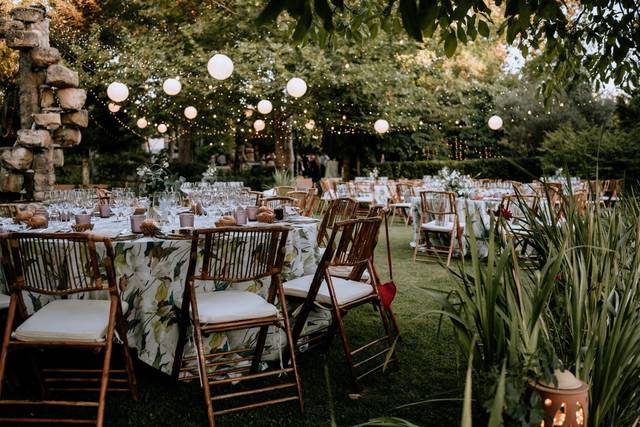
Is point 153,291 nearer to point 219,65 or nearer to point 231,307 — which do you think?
point 231,307

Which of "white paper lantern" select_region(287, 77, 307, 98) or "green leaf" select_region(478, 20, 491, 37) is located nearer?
"green leaf" select_region(478, 20, 491, 37)

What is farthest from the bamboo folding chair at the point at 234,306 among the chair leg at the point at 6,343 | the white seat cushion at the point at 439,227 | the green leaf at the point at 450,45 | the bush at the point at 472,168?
the bush at the point at 472,168

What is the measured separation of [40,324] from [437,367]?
7.26 ft

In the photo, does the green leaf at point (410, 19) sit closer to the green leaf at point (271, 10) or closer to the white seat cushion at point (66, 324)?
the green leaf at point (271, 10)

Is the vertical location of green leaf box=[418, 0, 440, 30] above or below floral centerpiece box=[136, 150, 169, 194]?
above

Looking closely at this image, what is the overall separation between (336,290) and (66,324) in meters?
1.47

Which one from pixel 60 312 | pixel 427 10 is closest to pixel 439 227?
pixel 60 312

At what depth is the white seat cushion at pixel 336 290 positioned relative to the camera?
10.2 feet

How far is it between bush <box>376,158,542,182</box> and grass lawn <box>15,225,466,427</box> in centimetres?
1206

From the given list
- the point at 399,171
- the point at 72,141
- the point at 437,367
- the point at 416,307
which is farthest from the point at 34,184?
the point at 399,171

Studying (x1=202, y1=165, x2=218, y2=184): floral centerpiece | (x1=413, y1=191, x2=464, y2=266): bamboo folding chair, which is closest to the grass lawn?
(x1=413, y1=191, x2=464, y2=266): bamboo folding chair

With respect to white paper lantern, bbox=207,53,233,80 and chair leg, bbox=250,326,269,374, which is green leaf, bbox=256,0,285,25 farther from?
white paper lantern, bbox=207,53,233,80

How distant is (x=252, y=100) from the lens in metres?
13.4

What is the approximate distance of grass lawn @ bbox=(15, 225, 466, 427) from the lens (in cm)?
259
